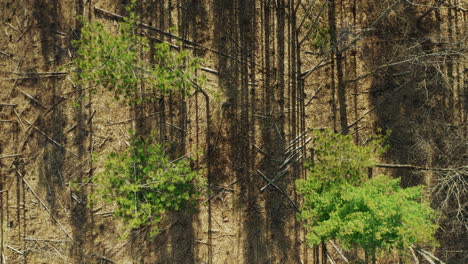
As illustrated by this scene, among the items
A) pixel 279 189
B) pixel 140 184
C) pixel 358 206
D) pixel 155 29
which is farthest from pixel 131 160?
pixel 358 206

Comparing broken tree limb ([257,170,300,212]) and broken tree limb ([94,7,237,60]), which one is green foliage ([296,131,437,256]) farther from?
broken tree limb ([94,7,237,60])

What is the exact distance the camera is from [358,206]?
5.83 meters

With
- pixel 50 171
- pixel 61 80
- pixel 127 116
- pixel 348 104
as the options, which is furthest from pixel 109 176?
pixel 348 104

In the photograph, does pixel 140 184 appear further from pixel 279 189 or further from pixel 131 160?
pixel 279 189

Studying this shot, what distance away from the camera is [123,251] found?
7.83 meters

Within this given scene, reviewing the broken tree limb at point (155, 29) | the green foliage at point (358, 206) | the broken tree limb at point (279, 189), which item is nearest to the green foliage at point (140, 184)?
the broken tree limb at point (279, 189)

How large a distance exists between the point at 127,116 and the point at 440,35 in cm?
843

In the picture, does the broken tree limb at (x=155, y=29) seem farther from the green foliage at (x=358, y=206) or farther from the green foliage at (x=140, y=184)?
the green foliage at (x=358, y=206)

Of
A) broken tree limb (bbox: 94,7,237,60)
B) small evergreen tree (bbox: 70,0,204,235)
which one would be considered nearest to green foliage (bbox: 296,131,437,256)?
small evergreen tree (bbox: 70,0,204,235)

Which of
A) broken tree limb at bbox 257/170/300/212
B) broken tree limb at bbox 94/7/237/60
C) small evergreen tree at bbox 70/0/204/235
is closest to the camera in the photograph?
small evergreen tree at bbox 70/0/204/235

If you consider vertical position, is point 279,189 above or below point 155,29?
below

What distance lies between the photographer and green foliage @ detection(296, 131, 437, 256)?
18.1ft

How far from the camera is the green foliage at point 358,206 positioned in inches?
217

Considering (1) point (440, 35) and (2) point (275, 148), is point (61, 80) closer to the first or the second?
(2) point (275, 148)
